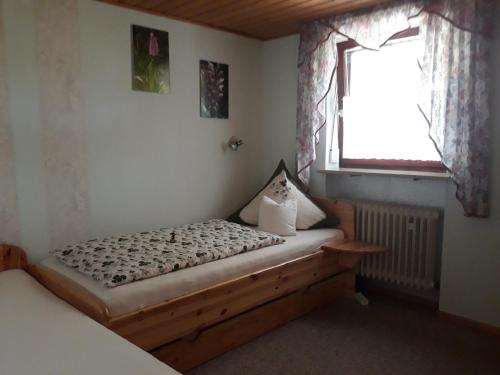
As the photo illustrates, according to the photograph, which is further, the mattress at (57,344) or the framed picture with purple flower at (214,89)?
the framed picture with purple flower at (214,89)

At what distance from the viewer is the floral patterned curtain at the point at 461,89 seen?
2486 mm

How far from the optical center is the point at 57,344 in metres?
1.57

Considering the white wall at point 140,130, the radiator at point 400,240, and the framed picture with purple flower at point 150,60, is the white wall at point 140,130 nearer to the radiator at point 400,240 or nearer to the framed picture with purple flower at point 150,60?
the framed picture with purple flower at point 150,60

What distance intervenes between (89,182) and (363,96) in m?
2.27

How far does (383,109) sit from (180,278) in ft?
6.98

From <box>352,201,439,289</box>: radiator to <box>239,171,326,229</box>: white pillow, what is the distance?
36 cm

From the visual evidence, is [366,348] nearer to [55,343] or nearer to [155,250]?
[155,250]

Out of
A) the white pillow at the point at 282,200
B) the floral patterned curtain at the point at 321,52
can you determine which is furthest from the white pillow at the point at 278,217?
the floral patterned curtain at the point at 321,52

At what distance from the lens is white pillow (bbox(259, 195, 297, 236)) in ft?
10.3

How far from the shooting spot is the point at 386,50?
10.4 ft

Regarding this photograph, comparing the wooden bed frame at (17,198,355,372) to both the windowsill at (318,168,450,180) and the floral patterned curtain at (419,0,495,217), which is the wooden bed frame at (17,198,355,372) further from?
the floral patterned curtain at (419,0,495,217)

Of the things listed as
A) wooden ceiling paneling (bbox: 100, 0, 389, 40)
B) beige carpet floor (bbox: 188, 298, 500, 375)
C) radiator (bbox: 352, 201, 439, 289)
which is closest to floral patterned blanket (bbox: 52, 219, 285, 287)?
beige carpet floor (bbox: 188, 298, 500, 375)

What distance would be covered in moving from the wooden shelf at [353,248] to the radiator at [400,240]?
15 cm

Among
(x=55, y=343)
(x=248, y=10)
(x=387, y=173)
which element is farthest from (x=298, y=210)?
(x=55, y=343)
